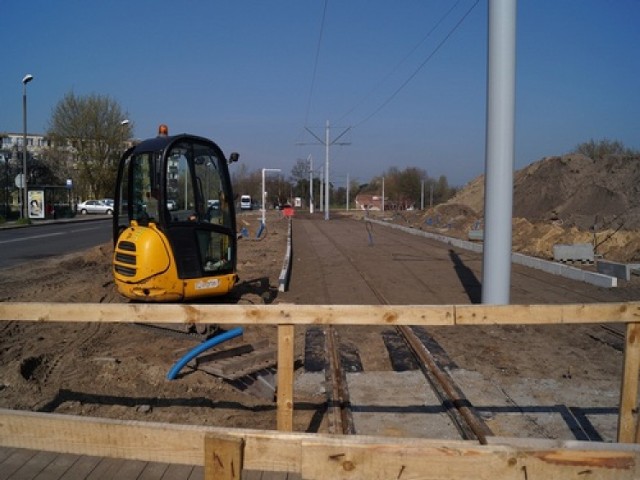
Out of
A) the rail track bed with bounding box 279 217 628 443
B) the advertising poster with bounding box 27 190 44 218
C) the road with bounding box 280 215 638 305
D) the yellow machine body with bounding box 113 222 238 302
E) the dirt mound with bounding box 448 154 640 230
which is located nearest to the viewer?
the rail track bed with bounding box 279 217 628 443

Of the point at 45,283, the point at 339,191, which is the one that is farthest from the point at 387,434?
the point at 339,191

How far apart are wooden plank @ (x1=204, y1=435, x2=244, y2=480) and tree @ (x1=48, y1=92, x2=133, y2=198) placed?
58.6 metres

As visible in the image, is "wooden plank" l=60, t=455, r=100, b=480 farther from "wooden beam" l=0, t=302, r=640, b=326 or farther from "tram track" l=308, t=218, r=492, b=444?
"tram track" l=308, t=218, r=492, b=444

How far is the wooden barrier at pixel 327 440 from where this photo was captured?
2.74 metres

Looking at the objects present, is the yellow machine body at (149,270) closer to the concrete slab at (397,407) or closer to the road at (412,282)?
the concrete slab at (397,407)

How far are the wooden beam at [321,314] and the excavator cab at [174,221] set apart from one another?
4.27 metres

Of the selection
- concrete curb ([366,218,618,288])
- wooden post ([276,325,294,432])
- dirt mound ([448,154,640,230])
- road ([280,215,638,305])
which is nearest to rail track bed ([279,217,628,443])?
road ([280,215,638,305])

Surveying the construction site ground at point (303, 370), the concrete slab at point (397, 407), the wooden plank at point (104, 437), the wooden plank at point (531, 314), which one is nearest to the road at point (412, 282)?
the construction site ground at point (303, 370)

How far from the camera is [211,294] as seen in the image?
9.23m

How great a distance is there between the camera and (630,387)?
3787 millimetres

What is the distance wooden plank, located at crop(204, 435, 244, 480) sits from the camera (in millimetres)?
2678

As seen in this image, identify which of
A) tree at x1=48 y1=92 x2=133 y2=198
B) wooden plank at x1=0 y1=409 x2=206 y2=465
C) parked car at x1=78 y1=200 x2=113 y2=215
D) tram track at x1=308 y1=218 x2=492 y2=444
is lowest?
tram track at x1=308 y1=218 x2=492 y2=444

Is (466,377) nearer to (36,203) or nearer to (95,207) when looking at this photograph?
(36,203)

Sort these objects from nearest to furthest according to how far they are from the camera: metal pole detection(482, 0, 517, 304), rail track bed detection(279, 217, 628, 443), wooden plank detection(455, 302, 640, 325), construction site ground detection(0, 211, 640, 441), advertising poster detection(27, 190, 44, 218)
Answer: wooden plank detection(455, 302, 640, 325)
rail track bed detection(279, 217, 628, 443)
construction site ground detection(0, 211, 640, 441)
metal pole detection(482, 0, 517, 304)
advertising poster detection(27, 190, 44, 218)
